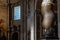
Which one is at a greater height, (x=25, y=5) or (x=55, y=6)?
(x=25, y=5)

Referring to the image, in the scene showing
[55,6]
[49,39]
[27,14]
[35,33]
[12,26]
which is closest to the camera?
[49,39]

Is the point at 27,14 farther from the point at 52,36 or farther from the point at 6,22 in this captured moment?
the point at 52,36

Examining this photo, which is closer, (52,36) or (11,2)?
(52,36)

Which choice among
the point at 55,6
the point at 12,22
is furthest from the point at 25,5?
the point at 55,6

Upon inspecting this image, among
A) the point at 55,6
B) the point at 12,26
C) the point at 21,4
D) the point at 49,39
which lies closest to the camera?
the point at 49,39

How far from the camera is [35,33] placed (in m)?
14.2

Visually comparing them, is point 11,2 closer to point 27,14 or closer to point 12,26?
point 12,26

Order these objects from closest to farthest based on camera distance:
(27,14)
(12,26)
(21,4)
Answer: (27,14), (21,4), (12,26)

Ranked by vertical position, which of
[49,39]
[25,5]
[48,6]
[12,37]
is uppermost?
[25,5]

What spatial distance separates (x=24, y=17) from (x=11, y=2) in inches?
134

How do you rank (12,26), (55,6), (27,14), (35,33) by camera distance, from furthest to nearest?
(12,26) → (27,14) → (35,33) → (55,6)

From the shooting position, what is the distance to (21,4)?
59.4 feet

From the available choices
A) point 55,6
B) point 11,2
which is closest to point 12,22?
point 11,2

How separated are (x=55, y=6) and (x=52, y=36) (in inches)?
30.8
